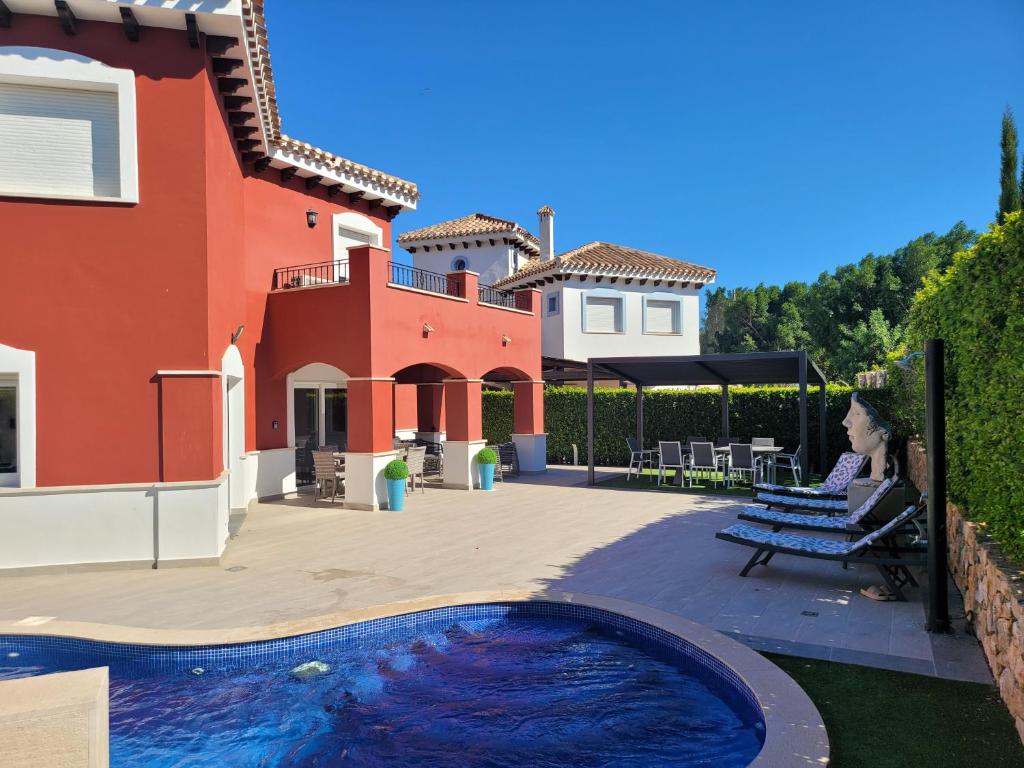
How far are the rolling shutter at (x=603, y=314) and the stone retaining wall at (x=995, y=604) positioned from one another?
2082cm

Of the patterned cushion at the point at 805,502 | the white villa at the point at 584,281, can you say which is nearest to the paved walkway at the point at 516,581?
the patterned cushion at the point at 805,502

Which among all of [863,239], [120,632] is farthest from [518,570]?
[863,239]

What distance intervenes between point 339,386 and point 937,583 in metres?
13.8

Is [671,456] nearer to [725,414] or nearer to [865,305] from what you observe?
[725,414]

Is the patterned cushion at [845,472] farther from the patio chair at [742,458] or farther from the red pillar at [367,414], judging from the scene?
the red pillar at [367,414]

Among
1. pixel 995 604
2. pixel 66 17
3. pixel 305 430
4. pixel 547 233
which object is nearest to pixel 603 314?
pixel 547 233

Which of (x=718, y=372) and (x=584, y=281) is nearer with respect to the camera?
(x=718, y=372)

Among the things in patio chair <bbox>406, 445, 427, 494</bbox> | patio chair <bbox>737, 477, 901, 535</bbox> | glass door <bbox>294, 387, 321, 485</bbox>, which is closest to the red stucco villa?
patio chair <bbox>406, 445, 427, 494</bbox>

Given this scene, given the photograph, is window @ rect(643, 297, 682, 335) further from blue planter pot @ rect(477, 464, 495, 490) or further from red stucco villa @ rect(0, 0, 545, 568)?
red stucco villa @ rect(0, 0, 545, 568)

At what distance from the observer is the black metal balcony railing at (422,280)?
13.4 metres

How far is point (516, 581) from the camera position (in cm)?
746

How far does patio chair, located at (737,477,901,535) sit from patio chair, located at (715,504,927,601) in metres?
0.39

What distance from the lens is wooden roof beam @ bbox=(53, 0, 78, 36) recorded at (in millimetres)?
7789

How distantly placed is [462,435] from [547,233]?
16.8 meters
